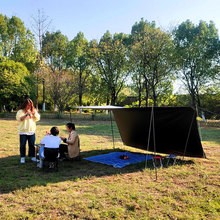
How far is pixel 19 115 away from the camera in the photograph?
5.28 metres

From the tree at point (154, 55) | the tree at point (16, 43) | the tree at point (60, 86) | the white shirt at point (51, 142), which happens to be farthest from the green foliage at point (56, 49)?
the white shirt at point (51, 142)

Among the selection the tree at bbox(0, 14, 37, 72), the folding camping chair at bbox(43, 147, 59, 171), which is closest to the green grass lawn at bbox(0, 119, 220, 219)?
the folding camping chair at bbox(43, 147, 59, 171)

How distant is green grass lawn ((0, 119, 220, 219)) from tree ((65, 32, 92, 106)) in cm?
2363

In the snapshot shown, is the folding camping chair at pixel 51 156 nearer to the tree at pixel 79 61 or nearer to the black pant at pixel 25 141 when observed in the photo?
the black pant at pixel 25 141

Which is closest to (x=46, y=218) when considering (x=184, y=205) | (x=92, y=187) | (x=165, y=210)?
(x=92, y=187)

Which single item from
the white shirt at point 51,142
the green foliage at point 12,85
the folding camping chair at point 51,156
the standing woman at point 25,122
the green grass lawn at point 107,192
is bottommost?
the green grass lawn at point 107,192

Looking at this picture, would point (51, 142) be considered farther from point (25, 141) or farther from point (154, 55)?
point (154, 55)

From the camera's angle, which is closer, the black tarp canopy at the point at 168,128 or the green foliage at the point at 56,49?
the black tarp canopy at the point at 168,128

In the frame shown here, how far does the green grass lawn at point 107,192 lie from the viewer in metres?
3.11

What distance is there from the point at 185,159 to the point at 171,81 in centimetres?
1963

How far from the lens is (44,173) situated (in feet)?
15.9

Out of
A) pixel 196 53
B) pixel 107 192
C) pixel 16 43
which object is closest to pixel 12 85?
pixel 16 43

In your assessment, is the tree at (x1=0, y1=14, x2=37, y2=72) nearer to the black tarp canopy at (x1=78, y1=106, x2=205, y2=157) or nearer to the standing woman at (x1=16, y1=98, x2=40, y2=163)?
the black tarp canopy at (x1=78, y1=106, x2=205, y2=157)

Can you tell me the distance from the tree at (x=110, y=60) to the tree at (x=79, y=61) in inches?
122
